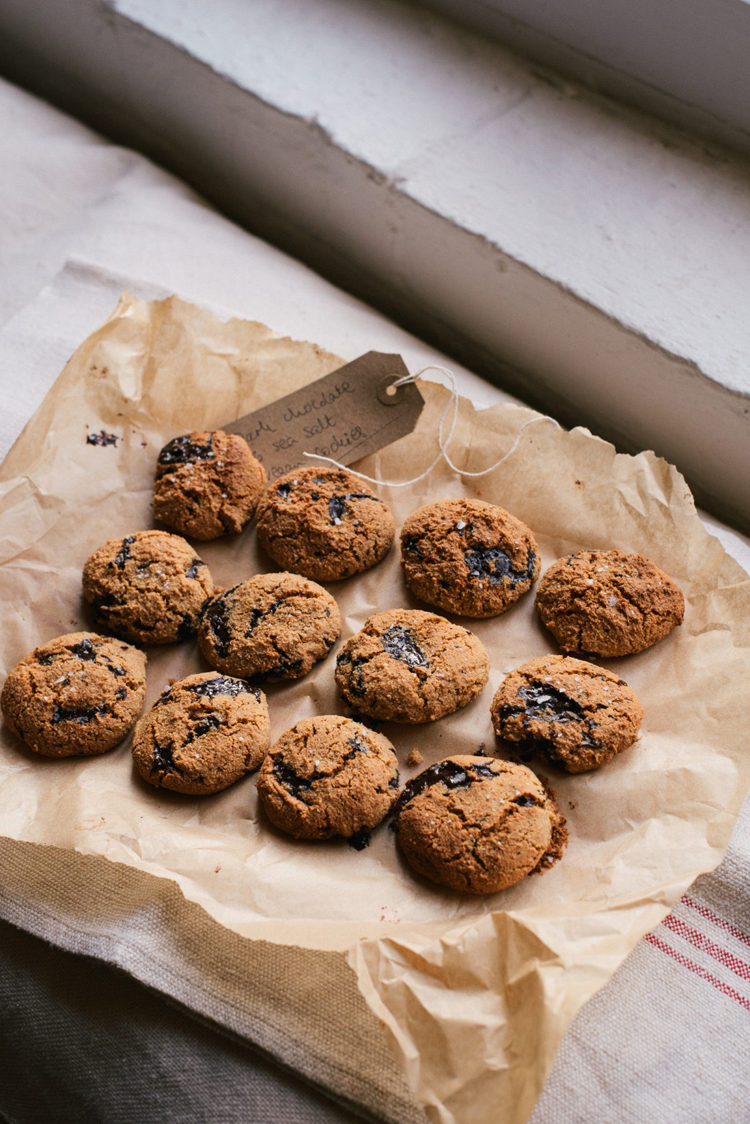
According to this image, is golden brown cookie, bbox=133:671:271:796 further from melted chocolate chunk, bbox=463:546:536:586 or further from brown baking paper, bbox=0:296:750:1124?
melted chocolate chunk, bbox=463:546:536:586

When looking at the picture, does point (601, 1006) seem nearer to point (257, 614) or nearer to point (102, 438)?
point (257, 614)

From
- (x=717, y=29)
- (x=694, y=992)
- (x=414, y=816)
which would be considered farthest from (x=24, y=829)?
(x=717, y=29)

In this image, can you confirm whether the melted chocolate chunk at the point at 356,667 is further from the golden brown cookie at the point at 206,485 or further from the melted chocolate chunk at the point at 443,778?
the golden brown cookie at the point at 206,485

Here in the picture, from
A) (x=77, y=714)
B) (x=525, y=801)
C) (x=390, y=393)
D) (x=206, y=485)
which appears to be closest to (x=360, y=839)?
(x=525, y=801)

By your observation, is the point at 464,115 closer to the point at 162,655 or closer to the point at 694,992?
the point at 162,655

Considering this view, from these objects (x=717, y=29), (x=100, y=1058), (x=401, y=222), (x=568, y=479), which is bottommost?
(x=100, y=1058)

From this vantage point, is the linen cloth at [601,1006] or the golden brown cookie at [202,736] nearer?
the linen cloth at [601,1006]

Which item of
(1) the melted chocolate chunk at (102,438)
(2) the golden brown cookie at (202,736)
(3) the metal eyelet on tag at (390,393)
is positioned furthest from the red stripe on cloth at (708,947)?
(1) the melted chocolate chunk at (102,438)
